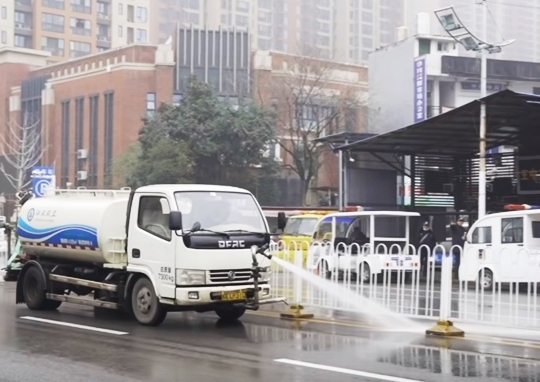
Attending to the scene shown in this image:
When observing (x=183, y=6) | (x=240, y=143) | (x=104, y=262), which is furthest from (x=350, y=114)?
(x=183, y=6)

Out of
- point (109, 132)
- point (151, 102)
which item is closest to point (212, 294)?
point (151, 102)

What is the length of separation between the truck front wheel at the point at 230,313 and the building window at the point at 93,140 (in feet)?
177

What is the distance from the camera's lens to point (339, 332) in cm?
A: 1257

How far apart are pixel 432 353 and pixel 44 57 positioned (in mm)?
71218

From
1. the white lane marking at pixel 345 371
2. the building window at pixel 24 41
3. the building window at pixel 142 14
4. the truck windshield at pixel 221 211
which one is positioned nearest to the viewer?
the white lane marking at pixel 345 371

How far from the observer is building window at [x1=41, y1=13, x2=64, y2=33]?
98.6 metres

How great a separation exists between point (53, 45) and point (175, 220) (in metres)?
92.0

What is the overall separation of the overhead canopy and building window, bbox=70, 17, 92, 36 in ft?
254

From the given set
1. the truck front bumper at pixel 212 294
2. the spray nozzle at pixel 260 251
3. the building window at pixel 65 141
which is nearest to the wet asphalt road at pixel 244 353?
the truck front bumper at pixel 212 294

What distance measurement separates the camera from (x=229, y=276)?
41.7ft

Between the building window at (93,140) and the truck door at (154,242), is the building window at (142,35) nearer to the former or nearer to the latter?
the building window at (93,140)

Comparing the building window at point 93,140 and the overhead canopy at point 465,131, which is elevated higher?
the building window at point 93,140

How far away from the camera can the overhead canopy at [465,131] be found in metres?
24.5

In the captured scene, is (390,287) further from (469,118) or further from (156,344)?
(469,118)
